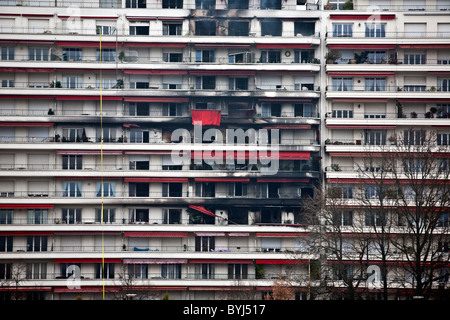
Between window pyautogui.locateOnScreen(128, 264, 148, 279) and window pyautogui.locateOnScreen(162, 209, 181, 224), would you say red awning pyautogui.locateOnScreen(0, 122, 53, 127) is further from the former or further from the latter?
window pyautogui.locateOnScreen(128, 264, 148, 279)

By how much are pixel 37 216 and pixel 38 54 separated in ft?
46.0

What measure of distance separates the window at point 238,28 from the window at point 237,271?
19.8 meters

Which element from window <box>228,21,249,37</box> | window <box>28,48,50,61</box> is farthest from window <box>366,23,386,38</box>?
window <box>28,48,50,61</box>

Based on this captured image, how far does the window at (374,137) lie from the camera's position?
6094 cm

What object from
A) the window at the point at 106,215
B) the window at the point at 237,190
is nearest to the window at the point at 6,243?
the window at the point at 106,215

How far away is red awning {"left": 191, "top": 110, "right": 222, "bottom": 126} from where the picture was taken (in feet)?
198

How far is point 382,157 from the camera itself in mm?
58188

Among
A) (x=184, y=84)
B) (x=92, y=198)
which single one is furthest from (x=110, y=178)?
(x=184, y=84)

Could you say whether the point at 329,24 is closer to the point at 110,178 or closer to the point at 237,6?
the point at 237,6

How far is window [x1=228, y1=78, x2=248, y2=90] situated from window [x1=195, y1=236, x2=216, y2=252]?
13.2 m

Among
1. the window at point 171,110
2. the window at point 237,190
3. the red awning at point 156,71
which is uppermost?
the red awning at point 156,71

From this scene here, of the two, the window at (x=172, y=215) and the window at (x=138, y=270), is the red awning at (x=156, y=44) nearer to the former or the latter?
the window at (x=172, y=215)

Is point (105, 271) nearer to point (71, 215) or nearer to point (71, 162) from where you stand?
point (71, 215)

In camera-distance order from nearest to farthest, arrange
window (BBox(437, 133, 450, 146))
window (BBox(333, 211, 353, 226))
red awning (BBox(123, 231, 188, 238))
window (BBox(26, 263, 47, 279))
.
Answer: window (BBox(333, 211, 353, 226)) → window (BBox(26, 263, 47, 279)) → red awning (BBox(123, 231, 188, 238)) → window (BBox(437, 133, 450, 146))
